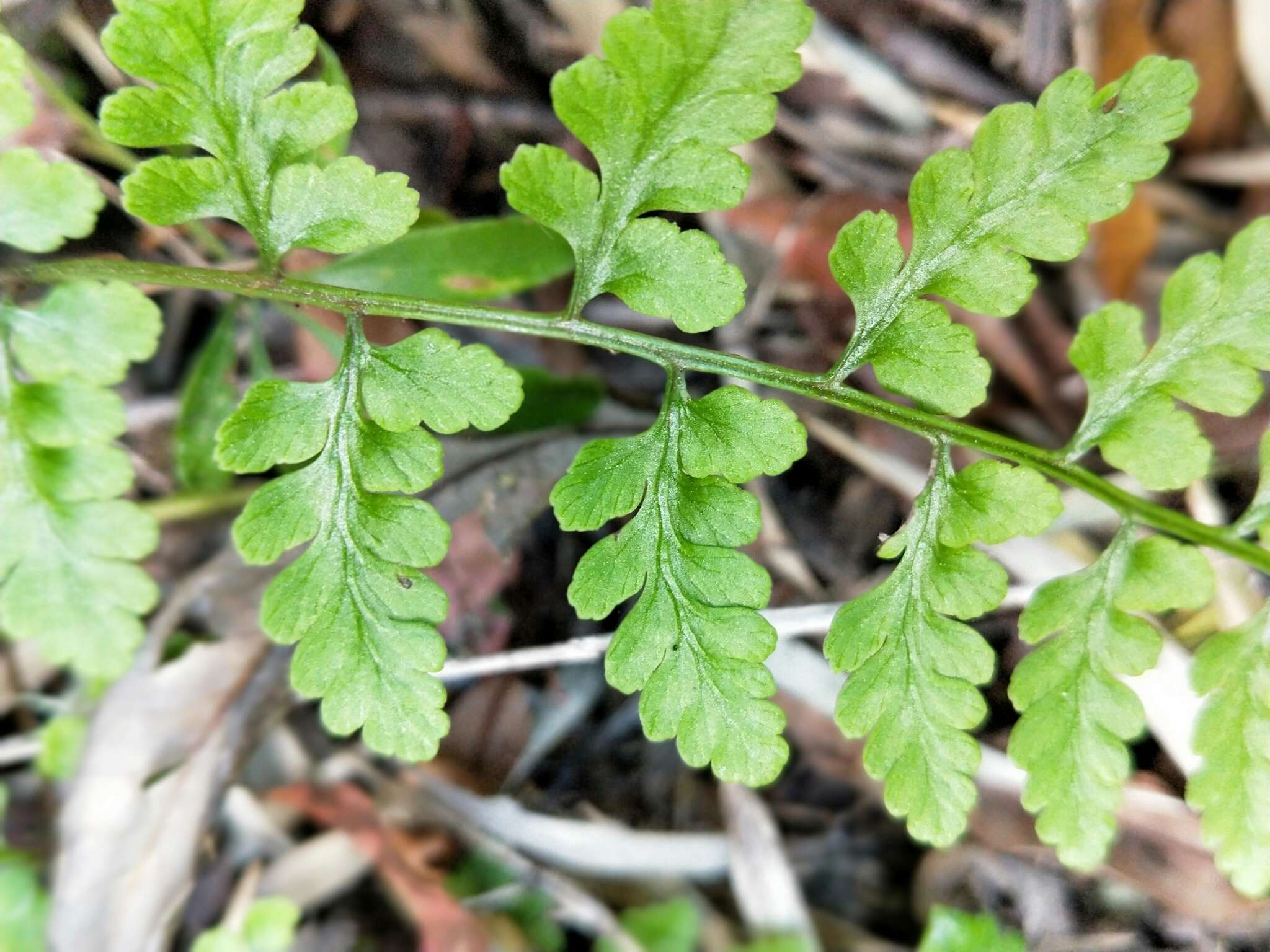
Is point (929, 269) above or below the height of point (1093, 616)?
above

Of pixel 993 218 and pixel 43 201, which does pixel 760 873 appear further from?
pixel 43 201

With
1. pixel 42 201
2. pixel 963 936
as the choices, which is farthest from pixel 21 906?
pixel 963 936

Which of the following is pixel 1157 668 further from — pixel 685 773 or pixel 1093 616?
pixel 685 773

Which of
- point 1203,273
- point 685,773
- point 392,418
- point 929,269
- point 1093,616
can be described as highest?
point 1203,273

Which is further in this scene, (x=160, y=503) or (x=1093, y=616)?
(x=160, y=503)

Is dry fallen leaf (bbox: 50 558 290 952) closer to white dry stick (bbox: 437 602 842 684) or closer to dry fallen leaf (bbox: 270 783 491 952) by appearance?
dry fallen leaf (bbox: 270 783 491 952)

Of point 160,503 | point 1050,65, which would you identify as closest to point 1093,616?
point 1050,65
